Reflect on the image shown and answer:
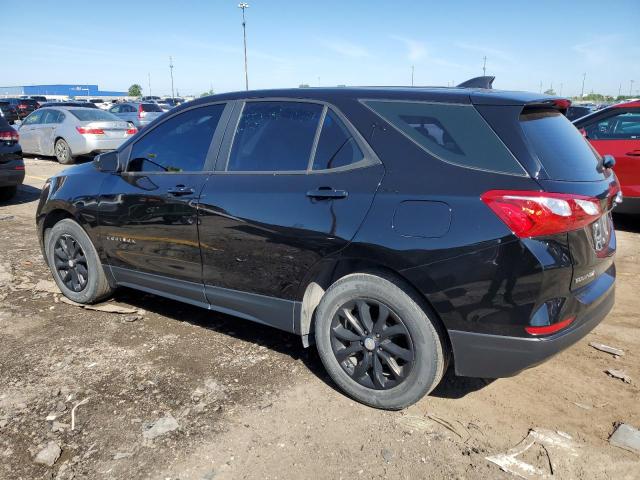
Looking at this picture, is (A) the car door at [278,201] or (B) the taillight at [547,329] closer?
(B) the taillight at [547,329]

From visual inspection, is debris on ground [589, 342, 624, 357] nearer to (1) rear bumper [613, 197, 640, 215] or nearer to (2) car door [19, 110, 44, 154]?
(1) rear bumper [613, 197, 640, 215]

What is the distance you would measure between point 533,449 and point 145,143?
3.19 meters

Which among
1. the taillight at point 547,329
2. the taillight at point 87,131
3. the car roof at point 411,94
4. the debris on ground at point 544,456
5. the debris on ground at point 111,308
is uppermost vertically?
the car roof at point 411,94

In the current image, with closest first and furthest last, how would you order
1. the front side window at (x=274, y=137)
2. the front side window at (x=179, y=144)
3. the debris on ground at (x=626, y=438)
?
the debris on ground at (x=626, y=438) → the front side window at (x=274, y=137) → the front side window at (x=179, y=144)

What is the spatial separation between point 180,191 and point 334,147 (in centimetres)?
115

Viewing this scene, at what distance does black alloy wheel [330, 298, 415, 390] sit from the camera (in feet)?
8.95

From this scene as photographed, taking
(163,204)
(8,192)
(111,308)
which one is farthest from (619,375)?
(8,192)

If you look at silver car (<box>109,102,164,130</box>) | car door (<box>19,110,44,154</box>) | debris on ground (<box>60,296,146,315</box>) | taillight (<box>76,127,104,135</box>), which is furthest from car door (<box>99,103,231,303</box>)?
silver car (<box>109,102,164,130</box>)

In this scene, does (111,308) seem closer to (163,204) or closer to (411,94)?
(163,204)

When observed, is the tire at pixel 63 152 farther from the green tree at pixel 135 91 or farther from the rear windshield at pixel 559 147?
the green tree at pixel 135 91

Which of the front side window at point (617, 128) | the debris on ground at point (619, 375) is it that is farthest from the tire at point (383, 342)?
the front side window at point (617, 128)

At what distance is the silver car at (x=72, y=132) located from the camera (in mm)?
13336

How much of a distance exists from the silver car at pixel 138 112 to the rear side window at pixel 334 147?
20.0 meters

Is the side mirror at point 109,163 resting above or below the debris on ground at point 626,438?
above
